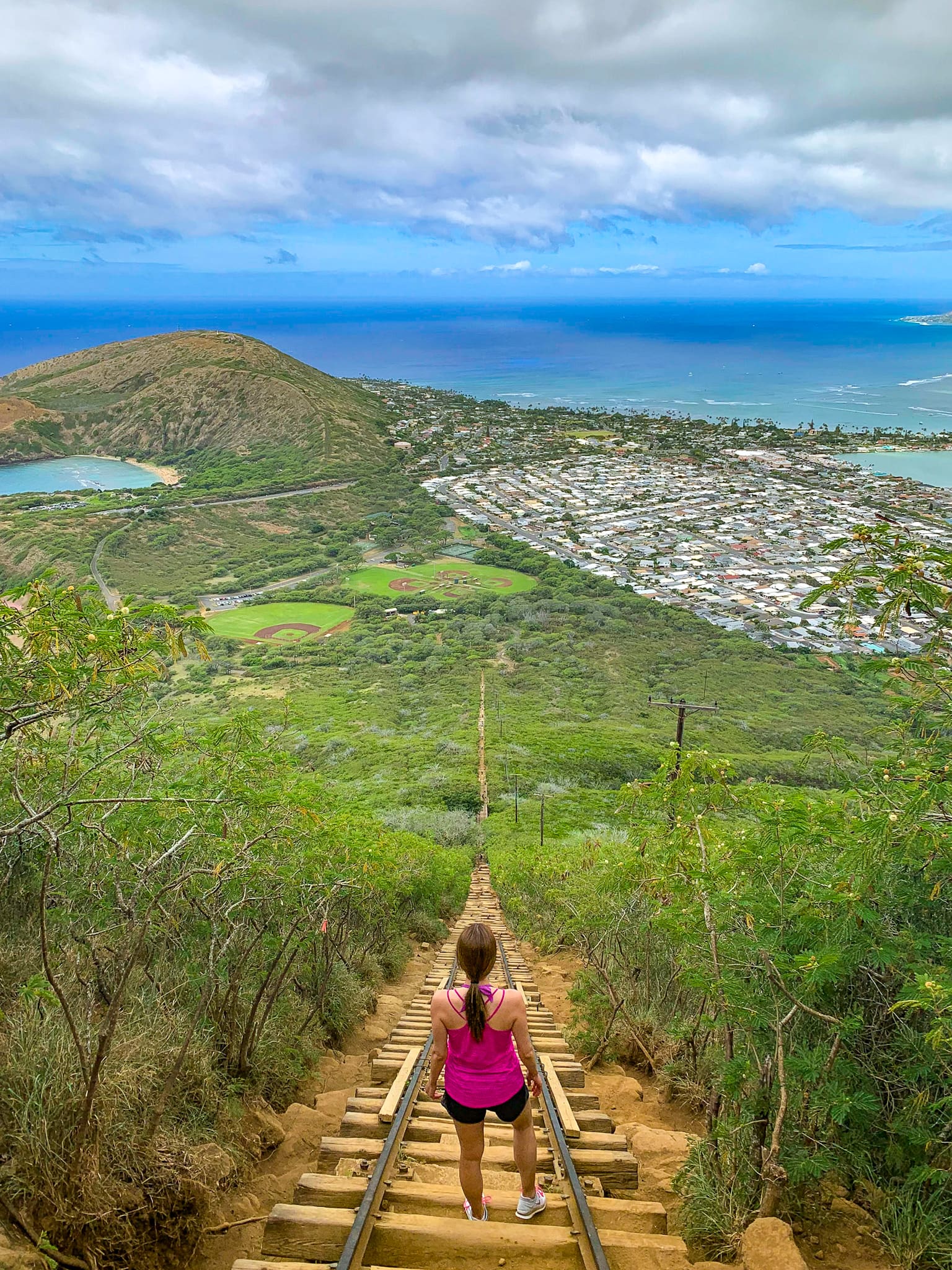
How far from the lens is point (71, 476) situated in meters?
108

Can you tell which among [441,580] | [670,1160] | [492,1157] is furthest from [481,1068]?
[441,580]

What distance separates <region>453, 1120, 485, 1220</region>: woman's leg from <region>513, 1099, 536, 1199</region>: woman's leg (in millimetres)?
53

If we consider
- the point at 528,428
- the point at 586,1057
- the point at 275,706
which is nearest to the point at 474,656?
the point at 275,706

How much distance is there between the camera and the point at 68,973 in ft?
Result: 17.6

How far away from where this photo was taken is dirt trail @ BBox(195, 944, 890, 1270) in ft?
13.0

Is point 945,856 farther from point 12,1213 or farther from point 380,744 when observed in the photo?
point 380,744

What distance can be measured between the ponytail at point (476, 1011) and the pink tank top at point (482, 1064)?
30 millimetres

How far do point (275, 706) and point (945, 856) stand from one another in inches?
1556

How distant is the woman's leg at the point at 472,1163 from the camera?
3.81 m

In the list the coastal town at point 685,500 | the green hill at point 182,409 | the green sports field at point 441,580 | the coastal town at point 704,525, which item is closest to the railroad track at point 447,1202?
the coastal town at point 685,500

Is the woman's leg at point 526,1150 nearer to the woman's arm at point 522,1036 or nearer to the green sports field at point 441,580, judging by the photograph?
the woman's arm at point 522,1036

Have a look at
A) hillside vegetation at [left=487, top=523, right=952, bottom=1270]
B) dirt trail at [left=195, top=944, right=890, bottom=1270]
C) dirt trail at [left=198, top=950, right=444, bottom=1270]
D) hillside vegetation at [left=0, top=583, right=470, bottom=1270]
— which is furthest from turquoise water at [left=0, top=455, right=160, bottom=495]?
hillside vegetation at [left=487, top=523, right=952, bottom=1270]

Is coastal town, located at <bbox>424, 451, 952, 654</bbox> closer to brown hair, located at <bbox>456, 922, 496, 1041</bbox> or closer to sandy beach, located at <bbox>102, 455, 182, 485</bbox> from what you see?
sandy beach, located at <bbox>102, 455, 182, 485</bbox>

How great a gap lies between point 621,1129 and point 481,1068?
2.67 meters
